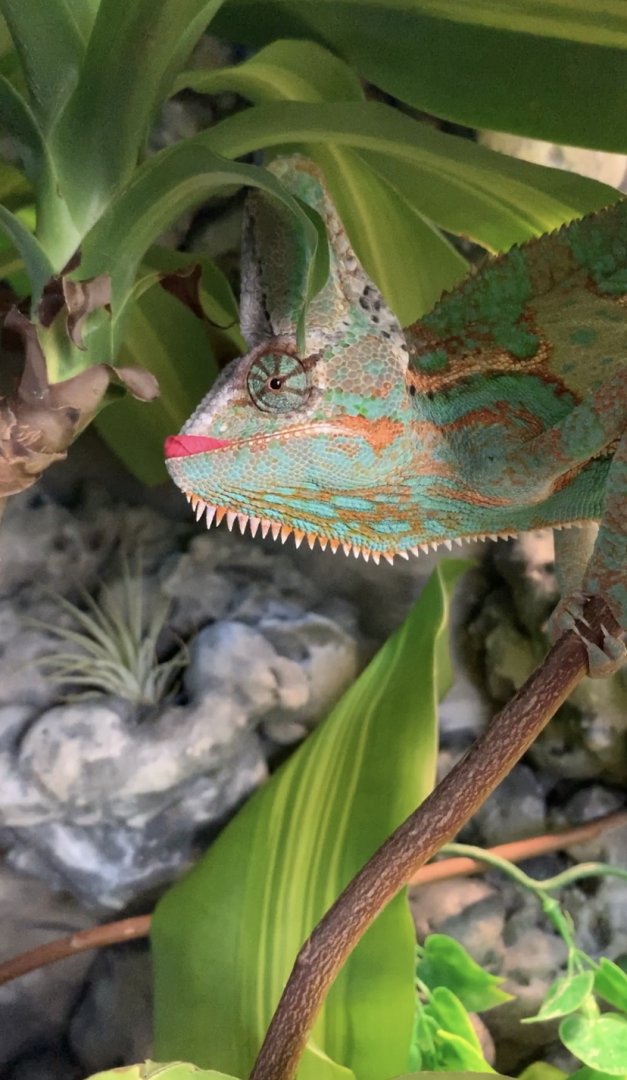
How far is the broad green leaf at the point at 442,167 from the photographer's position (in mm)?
656

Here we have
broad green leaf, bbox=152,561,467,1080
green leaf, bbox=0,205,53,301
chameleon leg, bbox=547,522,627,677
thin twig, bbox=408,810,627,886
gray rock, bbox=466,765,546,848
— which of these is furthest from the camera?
gray rock, bbox=466,765,546,848

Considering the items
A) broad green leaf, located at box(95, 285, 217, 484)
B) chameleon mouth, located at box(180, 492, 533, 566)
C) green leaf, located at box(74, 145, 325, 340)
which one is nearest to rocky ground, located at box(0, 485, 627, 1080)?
broad green leaf, located at box(95, 285, 217, 484)

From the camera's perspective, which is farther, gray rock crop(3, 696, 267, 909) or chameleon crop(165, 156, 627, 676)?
gray rock crop(3, 696, 267, 909)

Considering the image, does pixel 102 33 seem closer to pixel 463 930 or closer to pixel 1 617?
pixel 1 617

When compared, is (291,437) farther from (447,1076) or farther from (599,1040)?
(599,1040)

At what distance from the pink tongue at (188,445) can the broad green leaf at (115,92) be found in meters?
0.19

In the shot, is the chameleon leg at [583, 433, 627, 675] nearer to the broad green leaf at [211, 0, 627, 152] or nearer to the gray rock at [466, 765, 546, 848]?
the broad green leaf at [211, 0, 627, 152]

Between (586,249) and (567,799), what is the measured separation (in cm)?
87

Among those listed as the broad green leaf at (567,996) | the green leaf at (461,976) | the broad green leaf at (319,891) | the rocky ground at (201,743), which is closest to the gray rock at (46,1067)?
the rocky ground at (201,743)

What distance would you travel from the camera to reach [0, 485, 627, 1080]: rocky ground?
3.33 ft

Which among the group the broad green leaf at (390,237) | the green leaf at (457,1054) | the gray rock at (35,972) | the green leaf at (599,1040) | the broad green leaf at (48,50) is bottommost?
the gray rock at (35,972)

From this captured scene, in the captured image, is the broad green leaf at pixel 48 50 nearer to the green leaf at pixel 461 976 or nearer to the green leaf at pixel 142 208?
the green leaf at pixel 142 208

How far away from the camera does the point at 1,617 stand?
3.57 ft

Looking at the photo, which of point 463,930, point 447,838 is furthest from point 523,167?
point 463,930
